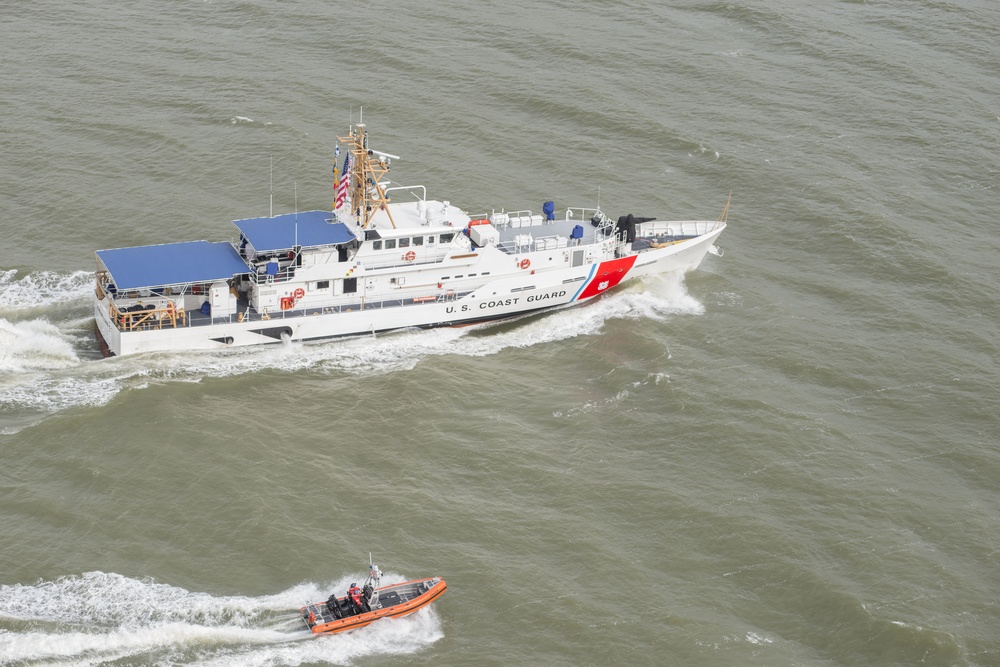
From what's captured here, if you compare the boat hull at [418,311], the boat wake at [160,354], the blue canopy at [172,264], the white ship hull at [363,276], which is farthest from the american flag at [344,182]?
the boat wake at [160,354]

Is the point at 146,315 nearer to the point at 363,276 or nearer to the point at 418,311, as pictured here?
the point at 363,276

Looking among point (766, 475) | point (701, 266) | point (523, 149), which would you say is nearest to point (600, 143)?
point (523, 149)

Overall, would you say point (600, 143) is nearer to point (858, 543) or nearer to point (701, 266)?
point (701, 266)

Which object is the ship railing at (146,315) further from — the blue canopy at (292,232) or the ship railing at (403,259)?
the ship railing at (403,259)

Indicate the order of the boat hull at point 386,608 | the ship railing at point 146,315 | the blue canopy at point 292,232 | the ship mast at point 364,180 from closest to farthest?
1. the boat hull at point 386,608
2. the ship railing at point 146,315
3. the blue canopy at point 292,232
4. the ship mast at point 364,180

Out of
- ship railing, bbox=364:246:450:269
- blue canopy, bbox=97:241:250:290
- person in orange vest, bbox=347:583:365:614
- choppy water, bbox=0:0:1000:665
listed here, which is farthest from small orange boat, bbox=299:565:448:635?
ship railing, bbox=364:246:450:269

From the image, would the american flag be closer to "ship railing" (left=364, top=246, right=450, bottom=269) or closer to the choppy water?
"ship railing" (left=364, top=246, right=450, bottom=269)

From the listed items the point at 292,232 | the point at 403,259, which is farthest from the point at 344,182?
the point at 403,259
